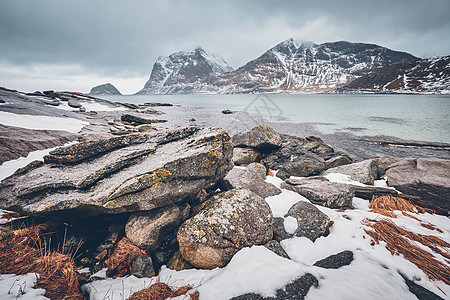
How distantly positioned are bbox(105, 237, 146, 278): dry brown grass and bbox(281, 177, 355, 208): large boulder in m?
6.14

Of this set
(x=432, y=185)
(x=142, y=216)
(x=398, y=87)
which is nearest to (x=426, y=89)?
(x=398, y=87)

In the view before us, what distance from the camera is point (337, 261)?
13.5 feet

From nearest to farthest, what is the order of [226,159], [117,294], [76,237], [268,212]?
[117,294] → [76,237] → [268,212] → [226,159]

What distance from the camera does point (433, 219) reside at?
5.58m

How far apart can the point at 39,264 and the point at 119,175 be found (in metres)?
2.42

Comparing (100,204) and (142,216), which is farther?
(142,216)

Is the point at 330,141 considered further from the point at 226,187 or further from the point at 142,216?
the point at 142,216

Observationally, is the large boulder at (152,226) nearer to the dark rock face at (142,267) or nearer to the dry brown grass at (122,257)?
the dry brown grass at (122,257)

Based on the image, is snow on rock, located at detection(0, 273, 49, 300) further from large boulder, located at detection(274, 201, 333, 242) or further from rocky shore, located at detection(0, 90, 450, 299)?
large boulder, located at detection(274, 201, 333, 242)

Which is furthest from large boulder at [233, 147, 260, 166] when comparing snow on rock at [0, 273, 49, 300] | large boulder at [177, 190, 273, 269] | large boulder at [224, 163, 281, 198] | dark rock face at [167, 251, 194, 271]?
snow on rock at [0, 273, 49, 300]

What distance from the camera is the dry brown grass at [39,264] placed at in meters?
3.37

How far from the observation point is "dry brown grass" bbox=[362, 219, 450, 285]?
3.64m

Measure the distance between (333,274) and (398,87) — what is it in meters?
208

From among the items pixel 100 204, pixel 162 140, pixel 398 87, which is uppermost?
pixel 398 87
